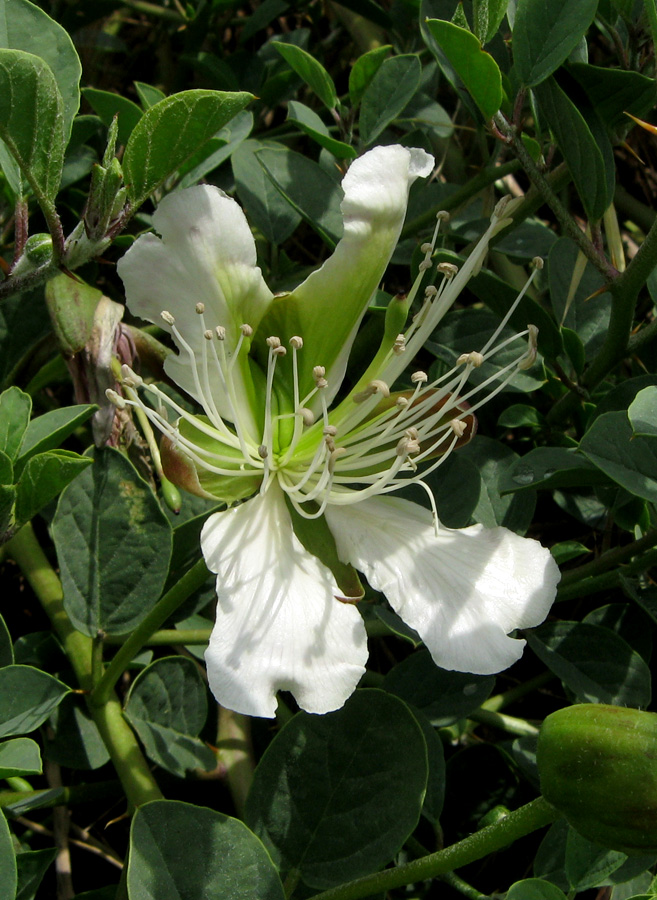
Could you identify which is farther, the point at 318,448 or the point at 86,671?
the point at 86,671

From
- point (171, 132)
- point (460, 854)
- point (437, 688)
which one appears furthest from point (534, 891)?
point (171, 132)

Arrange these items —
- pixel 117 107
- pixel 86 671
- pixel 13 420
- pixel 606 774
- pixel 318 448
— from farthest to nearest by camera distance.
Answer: pixel 117 107 < pixel 86 671 < pixel 318 448 < pixel 13 420 < pixel 606 774

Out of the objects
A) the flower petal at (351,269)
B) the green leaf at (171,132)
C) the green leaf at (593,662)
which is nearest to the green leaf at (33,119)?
the green leaf at (171,132)

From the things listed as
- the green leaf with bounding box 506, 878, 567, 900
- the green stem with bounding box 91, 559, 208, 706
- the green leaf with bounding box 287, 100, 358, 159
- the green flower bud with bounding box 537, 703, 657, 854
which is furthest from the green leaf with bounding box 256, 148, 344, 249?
the green leaf with bounding box 506, 878, 567, 900

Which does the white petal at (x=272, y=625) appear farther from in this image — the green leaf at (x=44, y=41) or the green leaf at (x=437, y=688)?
the green leaf at (x=44, y=41)

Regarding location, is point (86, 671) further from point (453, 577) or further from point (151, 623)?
point (453, 577)

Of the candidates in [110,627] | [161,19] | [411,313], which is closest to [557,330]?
[411,313]

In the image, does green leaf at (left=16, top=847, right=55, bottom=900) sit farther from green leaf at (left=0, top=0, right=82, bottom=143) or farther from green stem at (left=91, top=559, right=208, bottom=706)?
green leaf at (left=0, top=0, right=82, bottom=143)
